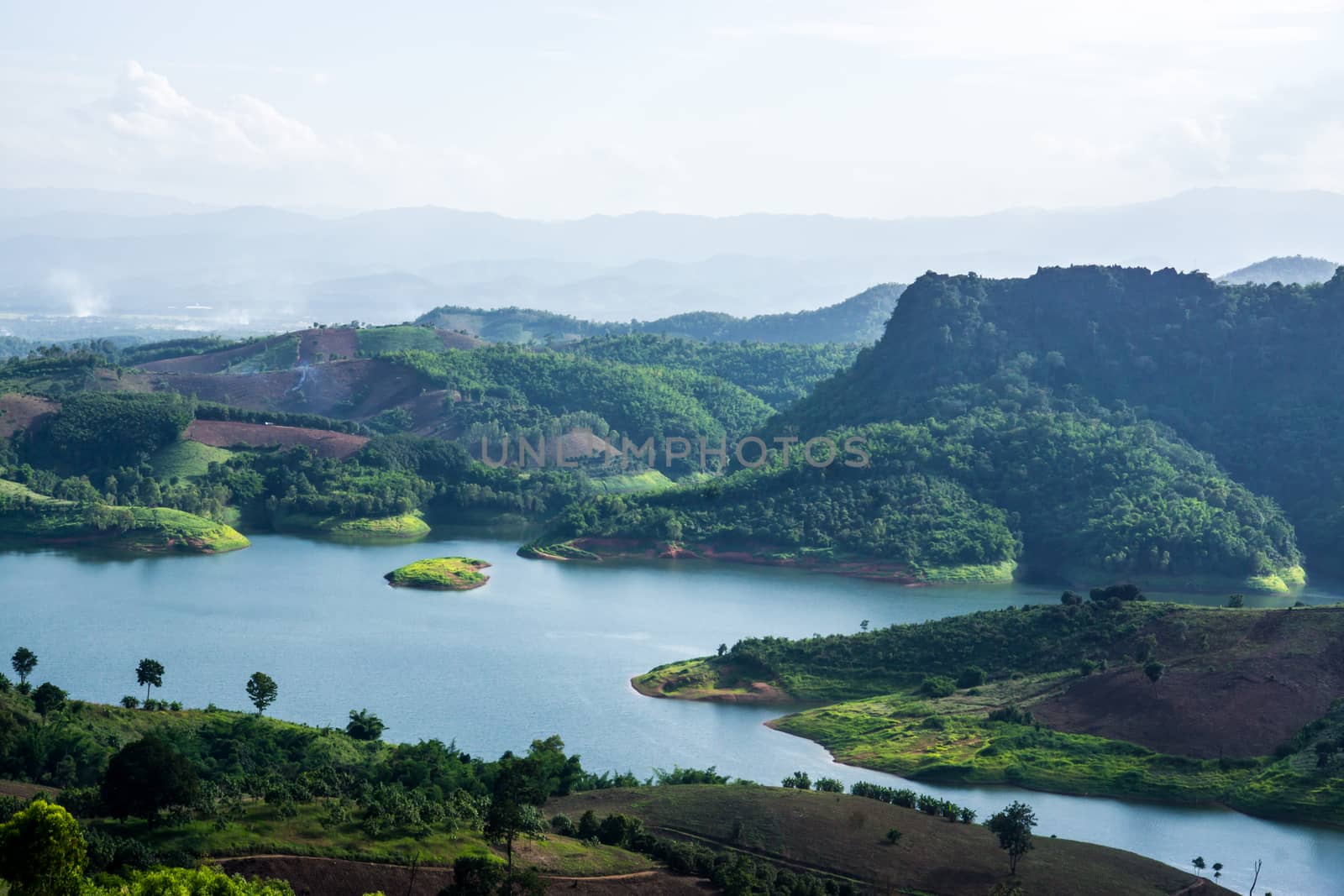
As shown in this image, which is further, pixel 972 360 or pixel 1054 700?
pixel 972 360

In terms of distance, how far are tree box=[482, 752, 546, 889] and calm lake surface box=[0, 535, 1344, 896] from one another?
1074 centimetres

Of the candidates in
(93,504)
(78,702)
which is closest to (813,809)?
(78,702)

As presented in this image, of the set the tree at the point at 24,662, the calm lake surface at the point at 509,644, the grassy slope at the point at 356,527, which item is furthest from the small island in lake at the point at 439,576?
the tree at the point at 24,662

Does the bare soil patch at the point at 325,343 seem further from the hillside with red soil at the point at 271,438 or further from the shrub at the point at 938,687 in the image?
the shrub at the point at 938,687

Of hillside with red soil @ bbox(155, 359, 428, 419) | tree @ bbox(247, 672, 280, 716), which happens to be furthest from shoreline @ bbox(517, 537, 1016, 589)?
hillside with red soil @ bbox(155, 359, 428, 419)

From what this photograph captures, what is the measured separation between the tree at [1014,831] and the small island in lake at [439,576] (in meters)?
41.9

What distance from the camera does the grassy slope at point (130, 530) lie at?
3455 inches

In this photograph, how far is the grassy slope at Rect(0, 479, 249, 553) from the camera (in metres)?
87.8

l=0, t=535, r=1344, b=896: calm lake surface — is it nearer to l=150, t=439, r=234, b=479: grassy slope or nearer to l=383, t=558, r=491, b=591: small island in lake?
l=383, t=558, r=491, b=591: small island in lake

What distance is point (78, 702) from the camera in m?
45.5

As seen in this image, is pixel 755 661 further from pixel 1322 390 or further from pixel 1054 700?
pixel 1322 390

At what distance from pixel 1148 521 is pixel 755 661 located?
3386 cm

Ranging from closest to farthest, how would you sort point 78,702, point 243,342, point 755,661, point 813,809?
point 813,809 < point 78,702 < point 755,661 < point 243,342

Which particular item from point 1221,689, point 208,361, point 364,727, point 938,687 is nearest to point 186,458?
point 208,361
